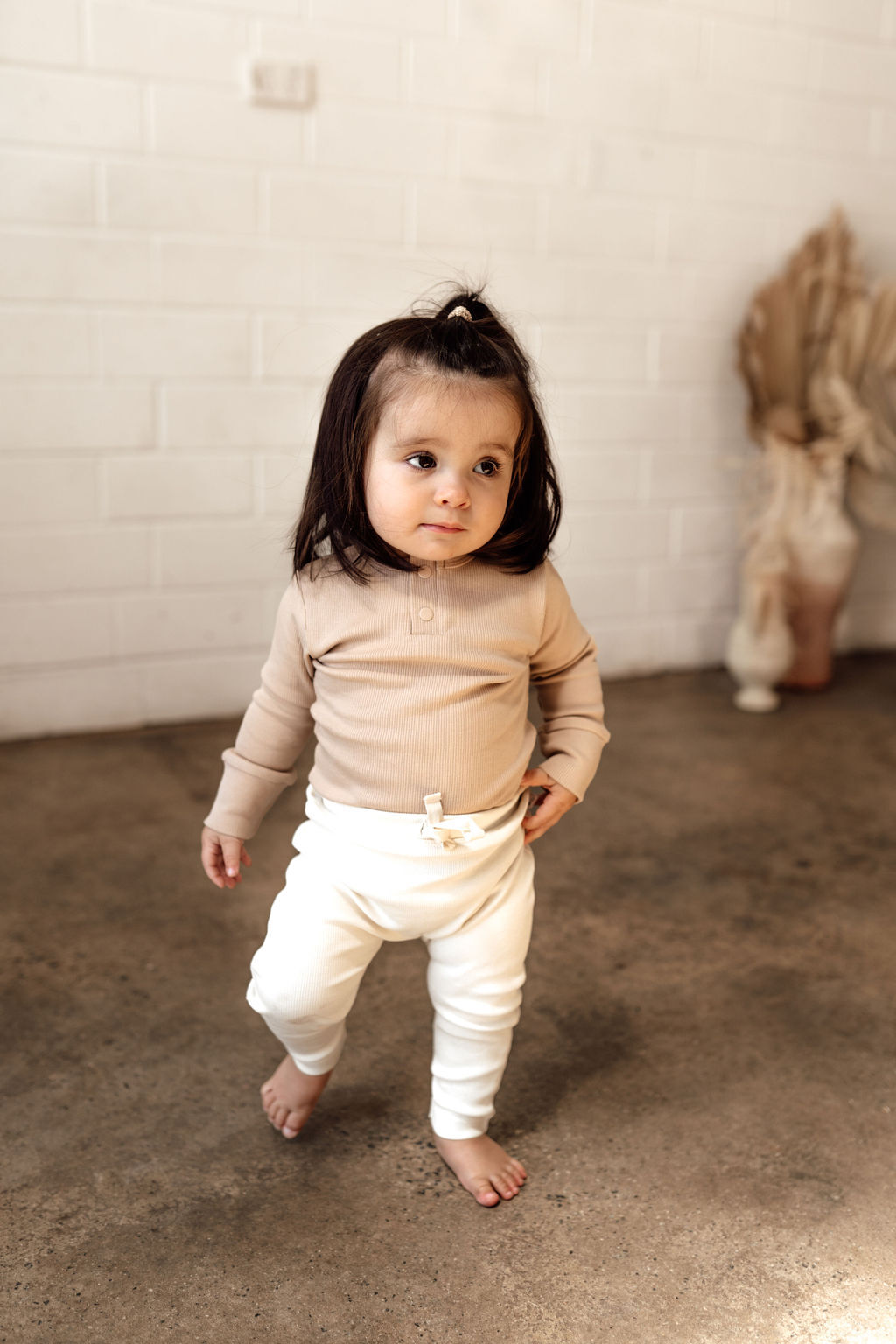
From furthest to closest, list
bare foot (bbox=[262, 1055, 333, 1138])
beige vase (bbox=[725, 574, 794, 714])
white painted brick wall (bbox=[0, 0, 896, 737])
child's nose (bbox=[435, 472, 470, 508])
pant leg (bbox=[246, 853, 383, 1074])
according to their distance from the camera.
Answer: beige vase (bbox=[725, 574, 794, 714]) < white painted brick wall (bbox=[0, 0, 896, 737]) < bare foot (bbox=[262, 1055, 333, 1138]) < pant leg (bbox=[246, 853, 383, 1074]) < child's nose (bbox=[435, 472, 470, 508])

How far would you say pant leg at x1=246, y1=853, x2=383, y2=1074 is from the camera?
1.14 metres

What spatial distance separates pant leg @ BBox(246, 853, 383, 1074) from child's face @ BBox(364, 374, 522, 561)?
0.35 metres

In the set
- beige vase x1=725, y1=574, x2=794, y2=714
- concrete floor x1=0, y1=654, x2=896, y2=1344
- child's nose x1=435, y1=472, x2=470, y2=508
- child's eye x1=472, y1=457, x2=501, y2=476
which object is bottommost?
concrete floor x1=0, y1=654, x2=896, y2=1344

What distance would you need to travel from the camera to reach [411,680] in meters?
1.12

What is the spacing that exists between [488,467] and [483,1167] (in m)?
0.74

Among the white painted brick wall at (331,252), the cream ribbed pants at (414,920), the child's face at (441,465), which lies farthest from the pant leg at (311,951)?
the white painted brick wall at (331,252)

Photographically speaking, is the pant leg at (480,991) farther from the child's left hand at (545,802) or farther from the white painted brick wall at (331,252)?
the white painted brick wall at (331,252)

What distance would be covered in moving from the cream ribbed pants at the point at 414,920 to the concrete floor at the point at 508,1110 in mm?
178

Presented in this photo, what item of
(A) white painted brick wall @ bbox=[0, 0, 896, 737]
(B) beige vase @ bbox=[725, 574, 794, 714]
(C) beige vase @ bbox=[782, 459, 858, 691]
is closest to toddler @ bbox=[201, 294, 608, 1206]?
(A) white painted brick wall @ bbox=[0, 0, 896, 737]

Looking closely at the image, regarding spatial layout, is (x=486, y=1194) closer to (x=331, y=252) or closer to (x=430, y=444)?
(x=430, y=444)

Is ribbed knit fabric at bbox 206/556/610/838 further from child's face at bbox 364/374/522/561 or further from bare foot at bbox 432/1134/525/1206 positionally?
bare foot at bbox 432/1134/525/1206

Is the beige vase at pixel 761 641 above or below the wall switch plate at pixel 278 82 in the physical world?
below

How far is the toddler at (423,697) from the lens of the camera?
3.47 ft

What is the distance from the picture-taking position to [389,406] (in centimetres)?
105
